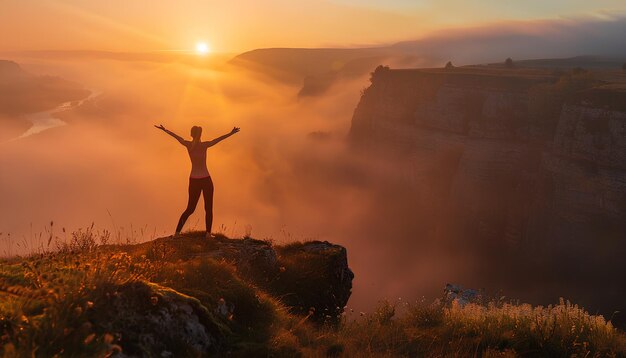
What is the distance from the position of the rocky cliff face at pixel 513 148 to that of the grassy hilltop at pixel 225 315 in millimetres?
34719

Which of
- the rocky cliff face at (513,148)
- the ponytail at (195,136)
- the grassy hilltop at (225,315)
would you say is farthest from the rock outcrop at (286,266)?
the rocky cliff face at (513,148)

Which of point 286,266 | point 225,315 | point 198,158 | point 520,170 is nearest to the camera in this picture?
point 225,315

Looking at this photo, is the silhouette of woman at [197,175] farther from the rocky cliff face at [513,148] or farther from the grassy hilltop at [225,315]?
the rocky cliff face at [513,148]

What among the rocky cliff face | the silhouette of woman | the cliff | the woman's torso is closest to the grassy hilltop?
the silhouette of woman

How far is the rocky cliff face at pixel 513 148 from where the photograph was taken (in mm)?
36312

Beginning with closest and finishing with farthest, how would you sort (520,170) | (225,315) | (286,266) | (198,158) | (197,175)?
(225,315) < (286,266) < (198,158) < (197,175) < (520,170)

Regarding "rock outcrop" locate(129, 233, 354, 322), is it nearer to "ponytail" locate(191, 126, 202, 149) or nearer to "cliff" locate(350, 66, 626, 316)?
"ponytail" locate(191, 126, 202, 149)

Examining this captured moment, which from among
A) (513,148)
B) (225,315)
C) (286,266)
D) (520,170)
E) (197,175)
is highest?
(197,175)

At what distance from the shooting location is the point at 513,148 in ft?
150

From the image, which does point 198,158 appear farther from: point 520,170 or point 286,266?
point 520,170

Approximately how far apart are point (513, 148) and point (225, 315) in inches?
1838

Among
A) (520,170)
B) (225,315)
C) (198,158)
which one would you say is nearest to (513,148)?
(520,170)

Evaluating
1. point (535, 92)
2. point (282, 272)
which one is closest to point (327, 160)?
point (535, 92)

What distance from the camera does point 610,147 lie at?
3528cm
